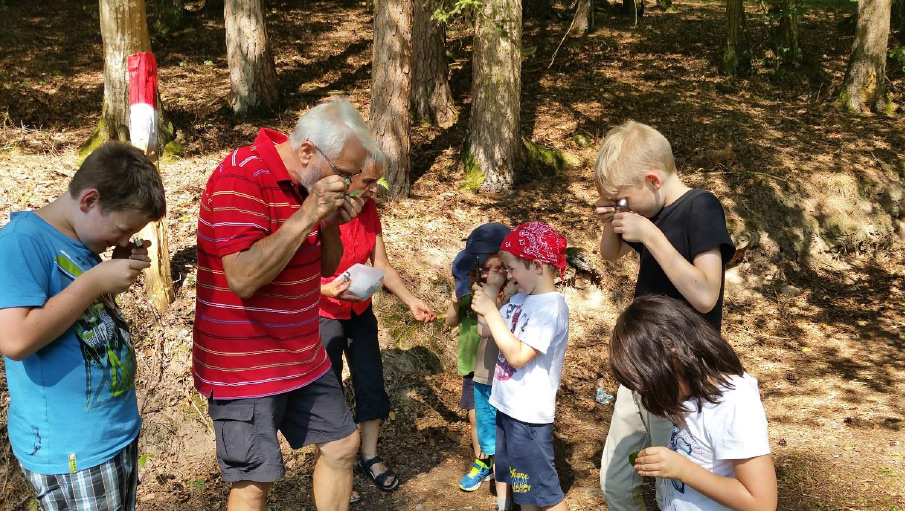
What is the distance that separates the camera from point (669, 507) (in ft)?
8.11

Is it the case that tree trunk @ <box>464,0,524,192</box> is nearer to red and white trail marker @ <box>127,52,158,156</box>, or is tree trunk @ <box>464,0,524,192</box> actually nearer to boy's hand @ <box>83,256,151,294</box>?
red and white trail marker @ <box>127,52,158,156</box>

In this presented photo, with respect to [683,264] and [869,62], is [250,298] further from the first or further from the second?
[869,62]

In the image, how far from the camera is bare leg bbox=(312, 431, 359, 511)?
3.10 meters

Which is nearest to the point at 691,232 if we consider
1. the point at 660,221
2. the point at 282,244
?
the point at 660,221

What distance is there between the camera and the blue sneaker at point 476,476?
13.9 ft

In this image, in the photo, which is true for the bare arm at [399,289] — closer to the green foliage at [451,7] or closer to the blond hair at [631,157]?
the blond hair at [631,157]

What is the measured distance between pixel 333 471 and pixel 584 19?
1287 centimetres

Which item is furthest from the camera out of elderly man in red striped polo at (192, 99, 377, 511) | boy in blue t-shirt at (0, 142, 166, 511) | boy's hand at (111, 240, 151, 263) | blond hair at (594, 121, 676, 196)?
blond hair at (594, 121, 676, 196)

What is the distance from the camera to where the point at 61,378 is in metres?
2.37

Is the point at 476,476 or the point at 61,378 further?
the point at 476,476

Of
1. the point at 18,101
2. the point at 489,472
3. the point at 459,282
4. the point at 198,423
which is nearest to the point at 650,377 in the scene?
the point at 459,282

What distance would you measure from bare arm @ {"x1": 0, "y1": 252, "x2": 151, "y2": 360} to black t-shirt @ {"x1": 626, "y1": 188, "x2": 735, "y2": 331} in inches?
79.0

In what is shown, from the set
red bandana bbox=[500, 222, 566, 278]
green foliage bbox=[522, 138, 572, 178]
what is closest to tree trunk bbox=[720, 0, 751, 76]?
green foliage bbox=[522, 138, 572, 178]

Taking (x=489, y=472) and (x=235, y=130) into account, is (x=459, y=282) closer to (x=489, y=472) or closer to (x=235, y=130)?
(x=489, y=472)
